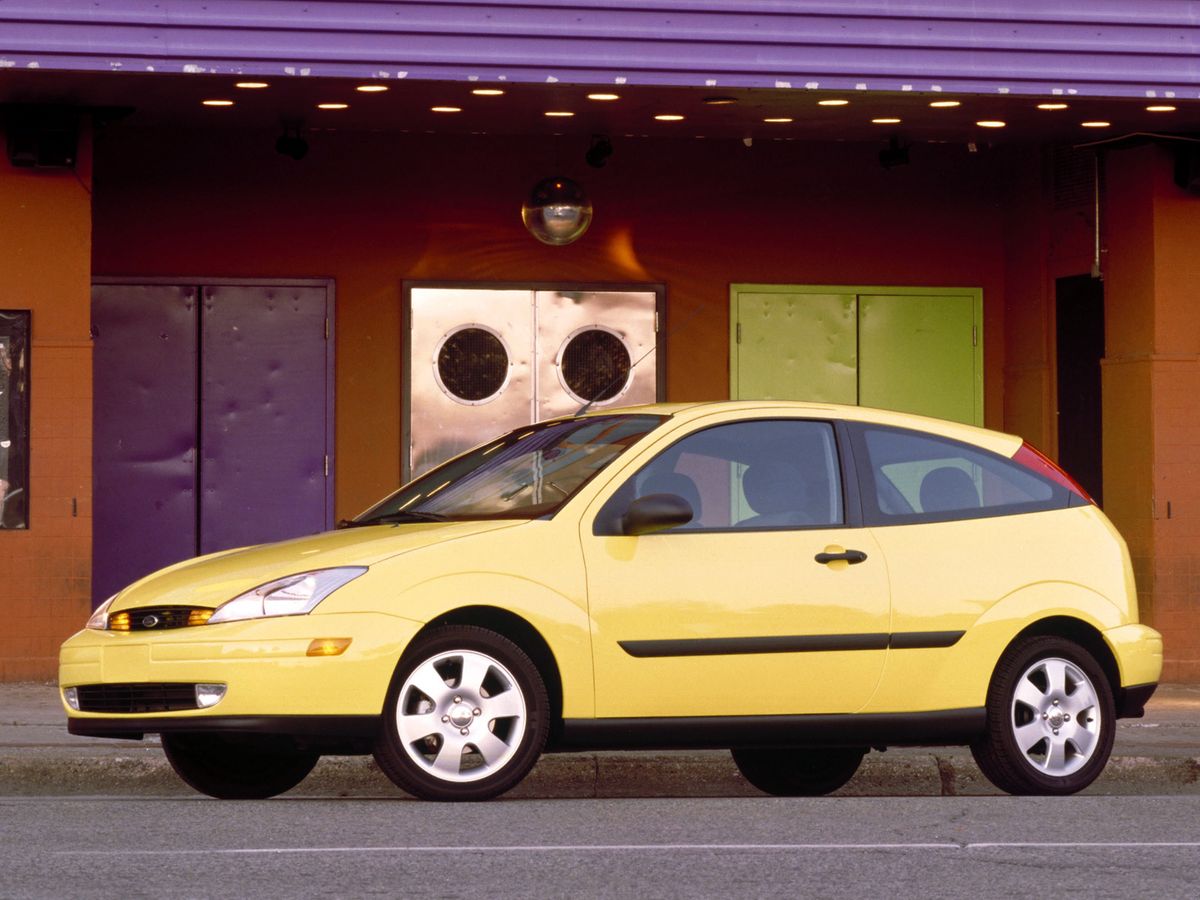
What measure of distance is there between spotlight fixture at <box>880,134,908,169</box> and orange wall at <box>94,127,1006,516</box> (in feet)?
3.20

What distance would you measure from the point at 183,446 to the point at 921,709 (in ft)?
26.4

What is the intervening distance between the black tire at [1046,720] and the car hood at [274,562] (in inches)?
84.0

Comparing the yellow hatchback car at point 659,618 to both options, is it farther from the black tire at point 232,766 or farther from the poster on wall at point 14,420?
the poster on wall at point 14,420

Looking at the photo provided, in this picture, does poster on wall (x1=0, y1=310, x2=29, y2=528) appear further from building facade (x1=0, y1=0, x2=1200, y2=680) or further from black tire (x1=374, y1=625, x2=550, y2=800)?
black tire (x1=374, y1=625, x2=550, y2=800)

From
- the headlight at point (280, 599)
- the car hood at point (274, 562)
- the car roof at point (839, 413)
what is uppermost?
the car roof at point (839, 413)

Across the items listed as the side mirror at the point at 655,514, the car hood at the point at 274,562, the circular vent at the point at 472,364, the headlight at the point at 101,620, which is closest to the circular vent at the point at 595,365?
the circular vent at the point at 472,364

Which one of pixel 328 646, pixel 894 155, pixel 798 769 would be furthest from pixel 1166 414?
pixel 328 646

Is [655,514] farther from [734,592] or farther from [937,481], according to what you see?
[937,481]

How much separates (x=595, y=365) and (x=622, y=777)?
630cm

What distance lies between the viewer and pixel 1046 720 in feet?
29.5

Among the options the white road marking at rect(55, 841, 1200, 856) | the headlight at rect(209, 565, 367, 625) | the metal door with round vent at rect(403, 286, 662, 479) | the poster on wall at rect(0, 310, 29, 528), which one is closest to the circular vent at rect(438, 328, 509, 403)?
the metal door with round vent at rect(403, 286, 662, 479)

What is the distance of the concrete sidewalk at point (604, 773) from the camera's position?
9992 millimetres

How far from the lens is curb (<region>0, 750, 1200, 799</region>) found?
9.98m

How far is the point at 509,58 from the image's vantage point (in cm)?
1274
